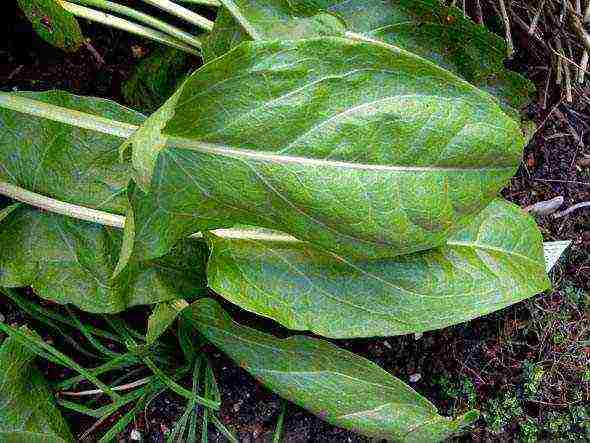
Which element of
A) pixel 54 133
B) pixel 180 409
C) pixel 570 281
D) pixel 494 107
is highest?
pixel 494 107

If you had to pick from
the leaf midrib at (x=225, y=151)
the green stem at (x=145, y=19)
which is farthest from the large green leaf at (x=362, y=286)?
the green stem at (x=145, y=19)

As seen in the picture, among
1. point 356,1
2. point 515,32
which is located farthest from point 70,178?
point 515,32

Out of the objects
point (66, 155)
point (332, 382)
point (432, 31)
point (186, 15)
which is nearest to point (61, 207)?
point (66, 155)

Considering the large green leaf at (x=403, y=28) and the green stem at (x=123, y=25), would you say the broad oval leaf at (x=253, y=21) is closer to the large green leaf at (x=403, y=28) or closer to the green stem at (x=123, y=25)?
the large green leaf at (x=403, y=28)

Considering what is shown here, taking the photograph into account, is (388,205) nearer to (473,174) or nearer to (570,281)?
(473,174)

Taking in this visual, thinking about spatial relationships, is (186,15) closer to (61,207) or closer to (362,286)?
(61,207)
